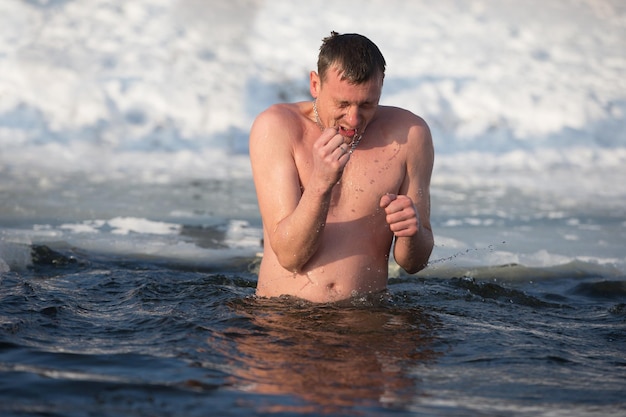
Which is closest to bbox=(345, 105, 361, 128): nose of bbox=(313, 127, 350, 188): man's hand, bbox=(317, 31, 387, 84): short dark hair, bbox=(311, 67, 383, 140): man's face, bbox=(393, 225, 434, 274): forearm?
bbox=(311, 67, 383, 140): man's face

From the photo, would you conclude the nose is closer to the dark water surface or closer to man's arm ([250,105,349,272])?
man's arm ([250,105,349,272])

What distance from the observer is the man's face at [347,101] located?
12.1 ft

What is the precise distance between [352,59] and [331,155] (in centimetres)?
45

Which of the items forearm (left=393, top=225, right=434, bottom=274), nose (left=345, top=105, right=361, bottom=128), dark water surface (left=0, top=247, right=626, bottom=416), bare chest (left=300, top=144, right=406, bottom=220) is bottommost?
dark water surface (left=0, top=247, right=626, bottom=416)

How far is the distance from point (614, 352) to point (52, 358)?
2.21m

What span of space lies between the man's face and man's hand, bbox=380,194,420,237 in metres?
0.36

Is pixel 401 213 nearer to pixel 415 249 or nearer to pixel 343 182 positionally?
pixel 415 249

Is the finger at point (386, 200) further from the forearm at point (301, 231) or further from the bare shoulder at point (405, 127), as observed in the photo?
the bare shoulder at point (405, 127)

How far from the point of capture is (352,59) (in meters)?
3.67

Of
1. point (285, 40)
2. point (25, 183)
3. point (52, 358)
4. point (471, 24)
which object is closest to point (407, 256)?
point (52, 358)

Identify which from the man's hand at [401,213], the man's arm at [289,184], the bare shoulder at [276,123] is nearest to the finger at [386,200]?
the man's hand at [401,213]

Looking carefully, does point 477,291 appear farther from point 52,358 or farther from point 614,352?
point 52,358

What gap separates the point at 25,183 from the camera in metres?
7.99

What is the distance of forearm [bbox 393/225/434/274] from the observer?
12.6ft
